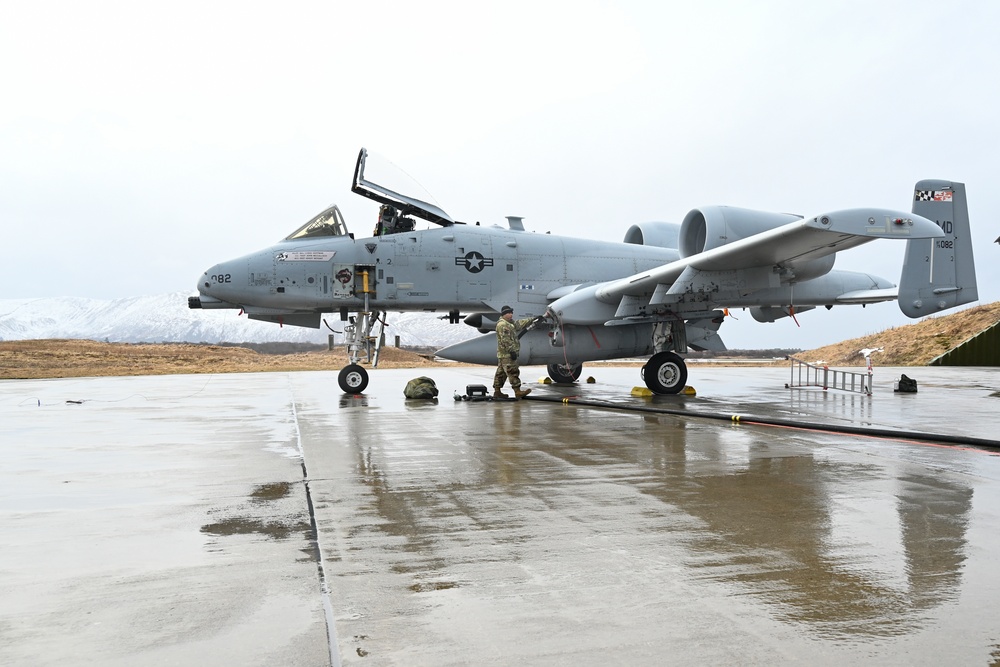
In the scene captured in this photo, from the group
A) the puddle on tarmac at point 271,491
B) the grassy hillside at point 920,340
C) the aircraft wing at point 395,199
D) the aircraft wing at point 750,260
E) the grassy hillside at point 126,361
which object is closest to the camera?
Result: the puddle on tarmac at point 271,491

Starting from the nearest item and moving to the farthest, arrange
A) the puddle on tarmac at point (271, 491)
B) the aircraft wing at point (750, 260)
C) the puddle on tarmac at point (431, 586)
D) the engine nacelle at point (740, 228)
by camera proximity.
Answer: the puddle on tarmac at point (431, 586)
the puddle on tarmac at point (271, 491)
the aircraft wing at point (750, 260)
the engine nacelle at point (740, 228)

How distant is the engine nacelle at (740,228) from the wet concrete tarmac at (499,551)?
17.9 ft

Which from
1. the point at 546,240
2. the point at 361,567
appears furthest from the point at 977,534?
the point at 546,240

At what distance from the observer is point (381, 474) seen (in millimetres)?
5133

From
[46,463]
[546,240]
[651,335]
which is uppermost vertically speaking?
[546,240]

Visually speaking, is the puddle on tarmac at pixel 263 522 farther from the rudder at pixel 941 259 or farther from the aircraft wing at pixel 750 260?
the rudder at pixel 941 259

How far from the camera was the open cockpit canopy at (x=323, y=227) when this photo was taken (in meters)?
13.3

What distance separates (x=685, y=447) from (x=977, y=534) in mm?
3051

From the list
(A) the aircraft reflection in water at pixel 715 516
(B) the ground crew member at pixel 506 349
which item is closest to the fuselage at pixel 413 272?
(B) the ground crew member at pixel 506 349

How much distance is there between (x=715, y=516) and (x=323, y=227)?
35.9 ft

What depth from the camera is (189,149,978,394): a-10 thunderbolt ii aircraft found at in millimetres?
12008

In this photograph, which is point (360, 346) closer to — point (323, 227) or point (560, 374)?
point (323, 227)

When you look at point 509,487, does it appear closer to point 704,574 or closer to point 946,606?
point 704,574

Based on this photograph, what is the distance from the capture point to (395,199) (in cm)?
1338
